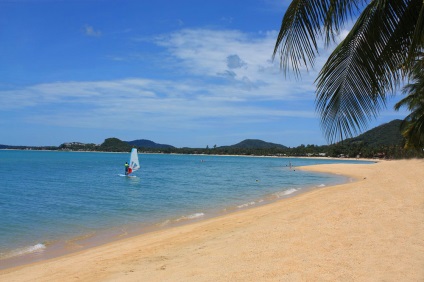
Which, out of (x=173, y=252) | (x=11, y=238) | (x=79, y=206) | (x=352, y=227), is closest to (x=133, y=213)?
(x=79, y=206)

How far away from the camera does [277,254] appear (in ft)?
23.3

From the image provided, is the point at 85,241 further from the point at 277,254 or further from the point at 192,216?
the point at 277,254

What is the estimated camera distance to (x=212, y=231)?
11.5 meters

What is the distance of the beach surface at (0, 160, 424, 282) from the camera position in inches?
234

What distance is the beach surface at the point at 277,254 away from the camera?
5934 mm

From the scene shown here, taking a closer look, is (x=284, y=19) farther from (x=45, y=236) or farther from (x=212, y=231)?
(x=45, y=236)

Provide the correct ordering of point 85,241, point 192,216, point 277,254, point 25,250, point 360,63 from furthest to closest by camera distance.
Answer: point 192,216
point 85,241
point 25,250
point 277,254
point 360,63

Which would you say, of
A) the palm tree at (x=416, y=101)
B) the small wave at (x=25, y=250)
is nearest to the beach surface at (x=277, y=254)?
the small wave at (x=25, y=250)

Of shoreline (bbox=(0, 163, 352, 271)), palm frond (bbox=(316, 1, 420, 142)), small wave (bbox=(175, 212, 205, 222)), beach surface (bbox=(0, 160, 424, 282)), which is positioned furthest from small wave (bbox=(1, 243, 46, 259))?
palm frond (bbox=(316, 1, 420, 142))

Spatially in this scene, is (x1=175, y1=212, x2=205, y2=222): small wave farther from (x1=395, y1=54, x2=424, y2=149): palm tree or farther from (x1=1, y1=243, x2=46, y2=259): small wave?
(x1=395, y1=54, x2=424, y2=149): palm tree

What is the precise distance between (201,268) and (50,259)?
17.2 ft

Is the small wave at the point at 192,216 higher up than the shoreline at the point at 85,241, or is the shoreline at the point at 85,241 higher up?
the small wave at the point at 192,216

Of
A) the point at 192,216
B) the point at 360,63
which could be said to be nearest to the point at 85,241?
the point at 192,216

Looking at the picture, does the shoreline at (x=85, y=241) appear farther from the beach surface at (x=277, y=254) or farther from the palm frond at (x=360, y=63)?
the palm frond at (x=360, y=63)
